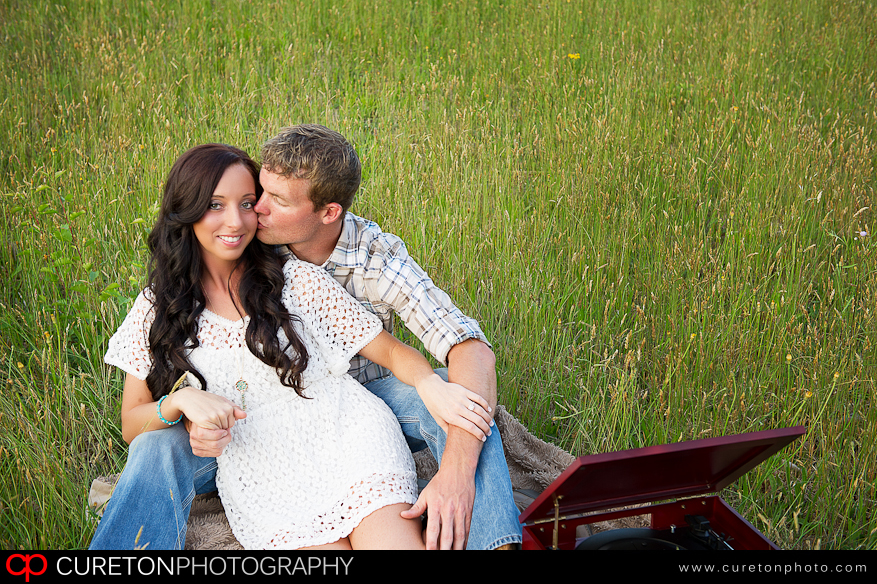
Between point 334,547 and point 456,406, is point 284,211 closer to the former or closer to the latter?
point 456,406

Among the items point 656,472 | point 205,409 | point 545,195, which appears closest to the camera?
point 656,472

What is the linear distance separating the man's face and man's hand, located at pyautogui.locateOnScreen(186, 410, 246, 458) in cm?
71

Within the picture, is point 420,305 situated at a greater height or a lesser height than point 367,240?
lesser

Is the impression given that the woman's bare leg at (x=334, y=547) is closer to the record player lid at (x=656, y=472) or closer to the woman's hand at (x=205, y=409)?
the woman's hand at (x=205, y=409)

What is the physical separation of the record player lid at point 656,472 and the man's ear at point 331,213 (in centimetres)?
129

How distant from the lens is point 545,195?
4051 millimetres

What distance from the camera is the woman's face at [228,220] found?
7.57 ft

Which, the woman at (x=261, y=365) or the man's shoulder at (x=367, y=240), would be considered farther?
the man's shoulder at (x=367, y=240)

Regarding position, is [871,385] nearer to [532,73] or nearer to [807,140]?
[807,140]

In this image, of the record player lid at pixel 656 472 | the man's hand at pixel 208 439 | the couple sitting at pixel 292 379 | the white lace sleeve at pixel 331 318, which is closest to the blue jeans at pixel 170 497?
the couple sitting at pixel 292 379

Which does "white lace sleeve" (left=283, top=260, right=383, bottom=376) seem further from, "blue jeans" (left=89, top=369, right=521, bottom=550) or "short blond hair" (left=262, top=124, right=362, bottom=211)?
"blue jeans" (left=89, top=369, right=521, bottom=550)

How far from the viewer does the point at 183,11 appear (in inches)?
244

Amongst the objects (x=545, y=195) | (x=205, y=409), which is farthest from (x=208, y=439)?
(x=545, y=195)

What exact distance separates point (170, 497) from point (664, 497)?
150cm
